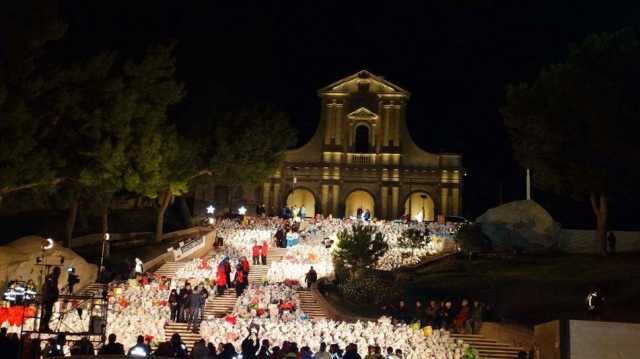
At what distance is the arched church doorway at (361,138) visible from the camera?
178 ft

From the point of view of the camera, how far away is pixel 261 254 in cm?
2961

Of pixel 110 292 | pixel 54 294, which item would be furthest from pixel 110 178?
pixel 54 294

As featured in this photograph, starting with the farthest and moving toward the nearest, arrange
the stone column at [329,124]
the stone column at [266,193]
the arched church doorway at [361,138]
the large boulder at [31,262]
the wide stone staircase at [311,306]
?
the arched church doorway at [361,138], the stone column at [329,124], the stone column at [266,193], the wide stone staircase at [311,306], the large boulder at [31,262]

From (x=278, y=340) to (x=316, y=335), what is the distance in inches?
36.7

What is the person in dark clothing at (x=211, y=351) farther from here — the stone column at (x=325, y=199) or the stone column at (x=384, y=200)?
the stone column at (x=384, y=200)

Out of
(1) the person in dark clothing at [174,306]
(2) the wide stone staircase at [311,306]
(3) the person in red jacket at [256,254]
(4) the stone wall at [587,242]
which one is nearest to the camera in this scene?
(1) the person in dark clothing at [174,306]

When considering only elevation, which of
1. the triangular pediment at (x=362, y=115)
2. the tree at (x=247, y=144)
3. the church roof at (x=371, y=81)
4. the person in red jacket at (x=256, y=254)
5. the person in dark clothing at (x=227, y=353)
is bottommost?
the person in dark clothing at (x=227, y=353)

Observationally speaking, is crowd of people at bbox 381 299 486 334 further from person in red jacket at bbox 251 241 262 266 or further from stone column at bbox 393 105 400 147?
stone column at bbox 393 105 400 147

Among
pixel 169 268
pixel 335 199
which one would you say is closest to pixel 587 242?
pixel 335 199

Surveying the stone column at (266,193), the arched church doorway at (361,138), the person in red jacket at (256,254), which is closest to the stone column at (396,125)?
the arched church doorway at (361,138)

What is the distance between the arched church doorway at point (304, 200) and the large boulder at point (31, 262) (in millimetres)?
27897

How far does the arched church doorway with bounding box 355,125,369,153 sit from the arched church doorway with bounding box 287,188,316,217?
17.5ft

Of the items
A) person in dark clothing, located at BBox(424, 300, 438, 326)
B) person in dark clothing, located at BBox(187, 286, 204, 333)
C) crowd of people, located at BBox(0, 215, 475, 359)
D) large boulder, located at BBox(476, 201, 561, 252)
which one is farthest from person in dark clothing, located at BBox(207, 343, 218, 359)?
large boulder, located at BBox(476, 201, 561, 252)

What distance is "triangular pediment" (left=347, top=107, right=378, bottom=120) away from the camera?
52.1 m
